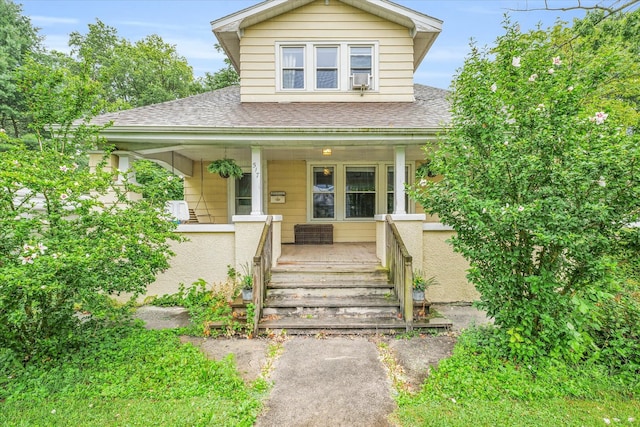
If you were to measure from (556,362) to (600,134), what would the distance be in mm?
2402

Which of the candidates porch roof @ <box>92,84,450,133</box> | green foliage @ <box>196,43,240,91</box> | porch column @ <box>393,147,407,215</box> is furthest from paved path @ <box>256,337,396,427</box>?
green foliage @ <box>196,43,240,91</box>

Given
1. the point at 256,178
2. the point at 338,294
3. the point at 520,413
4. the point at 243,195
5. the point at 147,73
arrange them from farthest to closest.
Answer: the point at 147,73
the point at 243,195
the point at 256,178
the point at 338,294
the point at 520,413

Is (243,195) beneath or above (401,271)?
above

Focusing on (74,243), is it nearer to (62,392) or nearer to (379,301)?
(62,392)

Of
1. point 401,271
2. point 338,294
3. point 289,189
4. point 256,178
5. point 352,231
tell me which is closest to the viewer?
point 401,271

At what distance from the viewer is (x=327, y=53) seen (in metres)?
7.54

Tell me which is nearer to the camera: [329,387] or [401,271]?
[329,387]

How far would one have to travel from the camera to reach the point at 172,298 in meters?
5.70

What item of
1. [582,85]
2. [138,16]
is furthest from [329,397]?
[138,16]

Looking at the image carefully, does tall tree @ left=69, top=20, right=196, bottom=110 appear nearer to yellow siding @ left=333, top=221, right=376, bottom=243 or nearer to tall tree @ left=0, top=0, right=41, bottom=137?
tall tree @ left=0, top=0, right=41, bottom=137

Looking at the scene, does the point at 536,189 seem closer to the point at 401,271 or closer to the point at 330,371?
the point at 401,271

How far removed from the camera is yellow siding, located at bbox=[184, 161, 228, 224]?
8.56 metres

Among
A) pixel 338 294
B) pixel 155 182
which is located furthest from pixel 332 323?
pixel 155 182

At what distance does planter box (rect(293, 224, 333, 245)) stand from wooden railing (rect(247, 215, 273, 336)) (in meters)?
2.50
